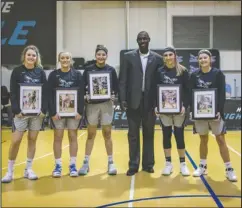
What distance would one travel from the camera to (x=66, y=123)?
114 cm

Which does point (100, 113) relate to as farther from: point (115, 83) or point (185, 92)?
point (185, 92)

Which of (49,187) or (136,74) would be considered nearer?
(49,187)

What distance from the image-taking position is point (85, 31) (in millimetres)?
1390

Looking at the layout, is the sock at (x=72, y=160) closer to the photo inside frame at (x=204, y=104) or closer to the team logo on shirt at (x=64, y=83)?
the team logo on shirt at (x=64, y=83)

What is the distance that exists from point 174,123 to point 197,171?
0.25 meters

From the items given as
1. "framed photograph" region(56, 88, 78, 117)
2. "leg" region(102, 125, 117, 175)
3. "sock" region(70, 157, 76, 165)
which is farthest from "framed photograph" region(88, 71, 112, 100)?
"leg" region(102, 125, 117, 175)

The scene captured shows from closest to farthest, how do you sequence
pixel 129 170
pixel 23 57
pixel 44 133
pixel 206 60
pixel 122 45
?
pixel 23 57
pixel 44 133
pixel 206 60
pixel 122 45
pixel 129 170

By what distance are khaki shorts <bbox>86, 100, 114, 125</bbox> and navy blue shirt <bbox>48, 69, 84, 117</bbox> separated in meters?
0.27

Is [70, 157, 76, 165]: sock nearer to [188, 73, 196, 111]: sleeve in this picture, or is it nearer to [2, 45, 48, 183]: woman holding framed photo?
[2, 45, 48, 183]: woman holding framed photo

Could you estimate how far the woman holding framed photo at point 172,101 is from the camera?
110 cm

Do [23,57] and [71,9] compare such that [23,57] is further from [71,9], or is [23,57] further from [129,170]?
[129,170]

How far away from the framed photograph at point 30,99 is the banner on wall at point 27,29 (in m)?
0.08

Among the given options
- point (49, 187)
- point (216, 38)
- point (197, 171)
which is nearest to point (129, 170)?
point (197, 171)

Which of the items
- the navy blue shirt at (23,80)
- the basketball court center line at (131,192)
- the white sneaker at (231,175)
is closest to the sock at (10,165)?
the navy blue shirt at (23,80)
